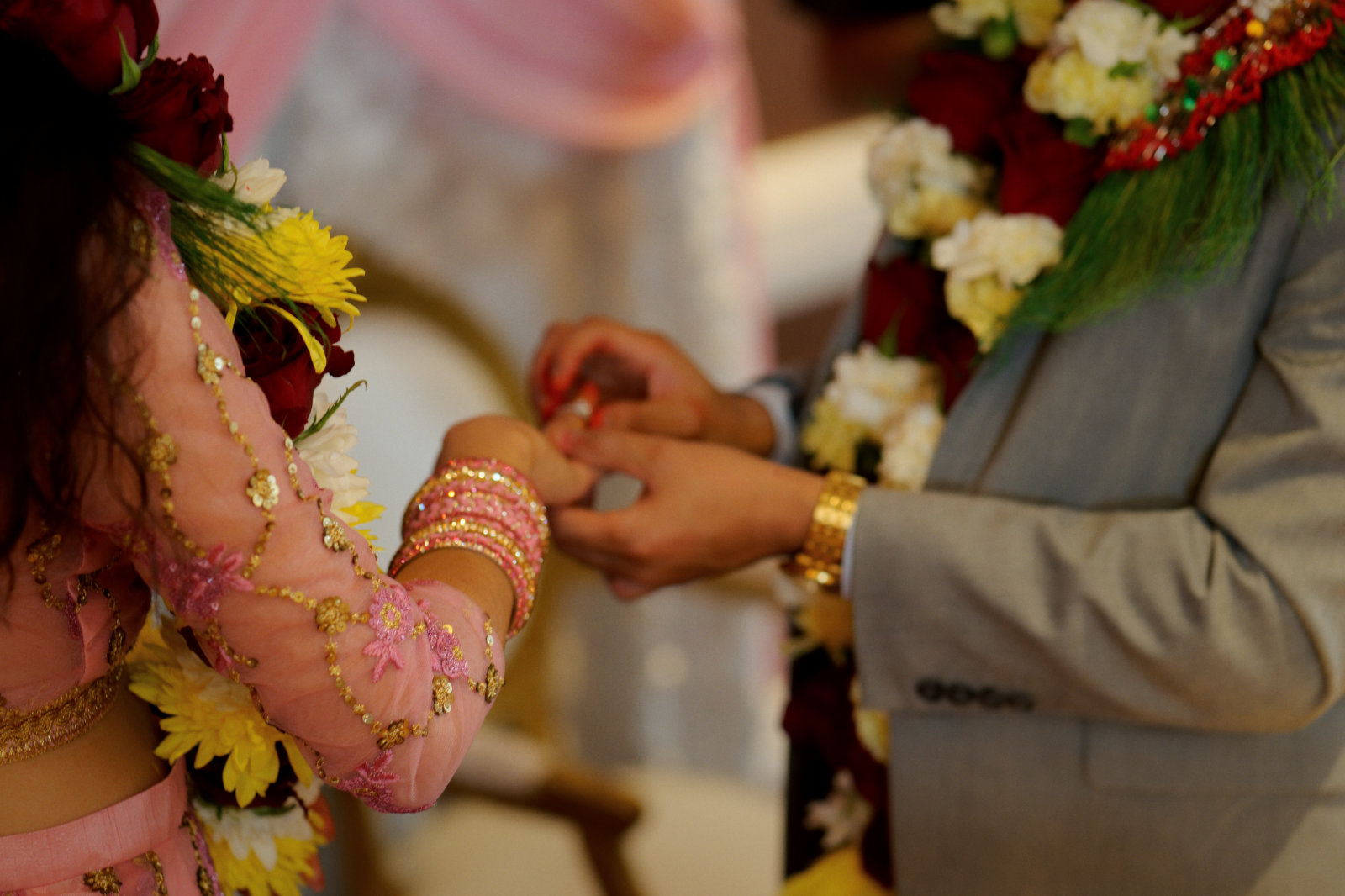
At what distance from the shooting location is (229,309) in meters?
0.65

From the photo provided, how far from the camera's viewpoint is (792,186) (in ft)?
9.75

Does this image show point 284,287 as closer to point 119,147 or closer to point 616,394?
point 119,147

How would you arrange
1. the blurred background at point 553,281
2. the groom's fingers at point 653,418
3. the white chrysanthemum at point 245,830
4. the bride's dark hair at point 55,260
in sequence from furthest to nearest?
the blurred background at point 553,281, the groom's fingers at point 653,418, the white chrysanthemum at point 245,830, the bride's dark hair at point 55,260

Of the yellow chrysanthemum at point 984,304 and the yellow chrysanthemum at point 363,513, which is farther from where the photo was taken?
the yellow chrysanthemum at point 984,304

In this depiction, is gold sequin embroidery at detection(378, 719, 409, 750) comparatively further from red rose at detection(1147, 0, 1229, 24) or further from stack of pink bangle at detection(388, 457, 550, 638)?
red rose at detection(1147, 0, 1229, 24)

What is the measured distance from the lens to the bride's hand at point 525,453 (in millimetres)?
935

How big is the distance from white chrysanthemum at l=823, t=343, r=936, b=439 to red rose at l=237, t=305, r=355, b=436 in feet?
2.04

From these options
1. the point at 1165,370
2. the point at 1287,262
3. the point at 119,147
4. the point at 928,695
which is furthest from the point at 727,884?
the point at 119,147

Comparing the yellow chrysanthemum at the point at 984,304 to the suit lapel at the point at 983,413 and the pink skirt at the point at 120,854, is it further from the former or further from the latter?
the pink skirt at the point at 120,854

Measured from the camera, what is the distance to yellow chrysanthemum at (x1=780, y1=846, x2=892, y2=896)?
1.19 metres


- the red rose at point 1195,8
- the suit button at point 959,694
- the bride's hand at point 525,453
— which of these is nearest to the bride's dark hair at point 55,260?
the bride's hand at point 525,453

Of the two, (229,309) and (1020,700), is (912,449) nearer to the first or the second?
(1020,700)

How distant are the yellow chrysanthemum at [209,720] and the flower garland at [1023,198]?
60cm

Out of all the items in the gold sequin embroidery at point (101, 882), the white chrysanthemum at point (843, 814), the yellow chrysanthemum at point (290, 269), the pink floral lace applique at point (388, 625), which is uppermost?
the yellow chrysanthemum at point (290, 269)
